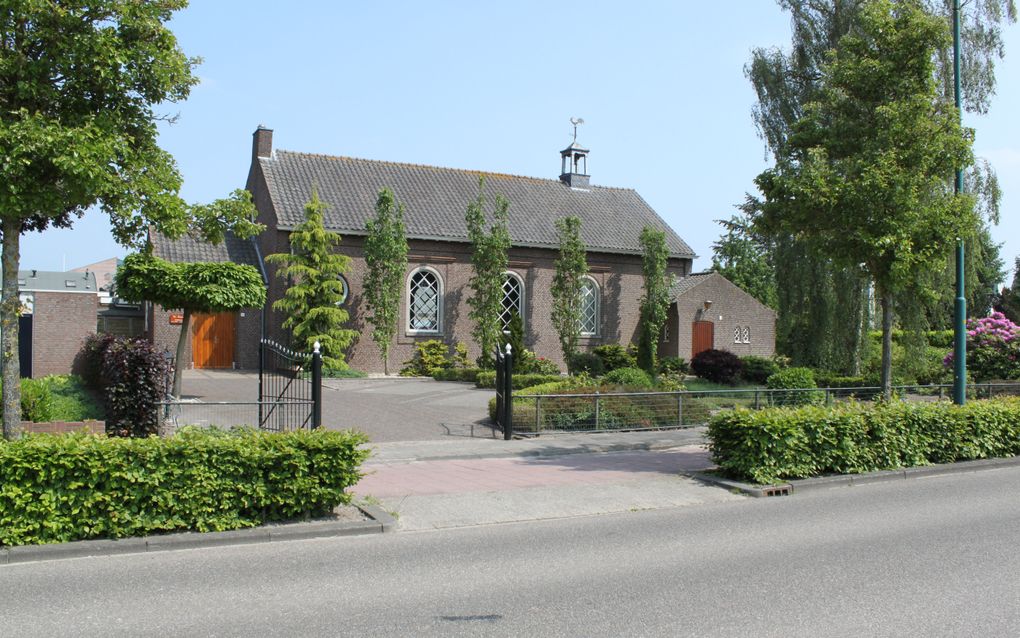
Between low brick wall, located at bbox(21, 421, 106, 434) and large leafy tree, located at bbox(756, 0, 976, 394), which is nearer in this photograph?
low brick wall, located at bbox(21, 421, 106, 434)

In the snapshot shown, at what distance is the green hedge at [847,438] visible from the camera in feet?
34.7

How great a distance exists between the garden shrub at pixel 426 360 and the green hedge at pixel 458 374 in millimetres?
1293

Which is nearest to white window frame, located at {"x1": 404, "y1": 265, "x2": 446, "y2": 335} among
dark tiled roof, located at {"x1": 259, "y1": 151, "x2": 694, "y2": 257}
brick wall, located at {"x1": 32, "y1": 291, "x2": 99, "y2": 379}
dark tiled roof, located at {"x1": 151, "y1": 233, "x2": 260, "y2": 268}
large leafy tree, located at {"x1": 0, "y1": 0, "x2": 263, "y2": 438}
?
dark tiled roof, located at {"x1": 259, "y1": 151, "x2": 694, "y2": 257}

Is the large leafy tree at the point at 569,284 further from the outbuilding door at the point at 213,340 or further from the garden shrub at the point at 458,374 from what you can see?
the outbuilding door at the point at 213,340

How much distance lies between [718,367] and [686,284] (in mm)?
7983

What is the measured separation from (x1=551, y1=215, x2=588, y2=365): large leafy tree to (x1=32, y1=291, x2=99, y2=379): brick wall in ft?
57.6

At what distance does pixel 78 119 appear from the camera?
7805mm

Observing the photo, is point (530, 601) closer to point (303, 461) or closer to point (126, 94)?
point (303, 461)

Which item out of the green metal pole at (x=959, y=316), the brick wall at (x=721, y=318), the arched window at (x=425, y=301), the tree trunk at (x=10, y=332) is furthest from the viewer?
the brick wall at (x=721, y=318)

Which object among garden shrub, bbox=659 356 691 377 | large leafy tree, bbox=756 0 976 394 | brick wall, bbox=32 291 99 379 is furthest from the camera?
garden shrub, bbox=659 356 691 377

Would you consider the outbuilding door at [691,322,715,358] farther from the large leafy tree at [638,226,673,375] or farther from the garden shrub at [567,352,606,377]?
the garden shrub at [567,352,606,377]

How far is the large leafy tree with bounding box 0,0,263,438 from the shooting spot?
7146mm

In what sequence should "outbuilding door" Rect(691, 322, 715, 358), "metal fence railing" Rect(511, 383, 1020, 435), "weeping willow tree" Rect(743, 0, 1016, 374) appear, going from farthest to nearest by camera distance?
"outbuilding door" Rect(691, 322, 715, 358)
"weeping willow tree" Rect(743, 0, 1016, 374)
"metal fence railing" Rect(511, 383, 1020, 435)

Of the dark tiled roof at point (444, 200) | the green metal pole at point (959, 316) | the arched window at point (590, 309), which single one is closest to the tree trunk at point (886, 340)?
the green metal pole at point (959, 316)
